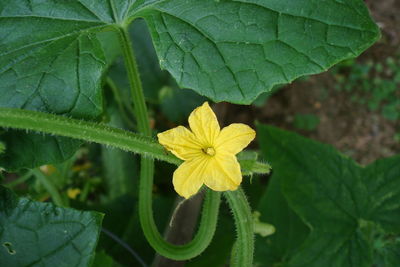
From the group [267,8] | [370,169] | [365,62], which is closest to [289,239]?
[370,169]

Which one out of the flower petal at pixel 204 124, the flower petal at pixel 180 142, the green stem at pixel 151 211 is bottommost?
the green stem at pixel 151 211

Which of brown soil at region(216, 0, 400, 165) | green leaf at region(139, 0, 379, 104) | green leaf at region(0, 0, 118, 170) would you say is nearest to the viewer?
green leaf at region(139, 0, 379, 104)

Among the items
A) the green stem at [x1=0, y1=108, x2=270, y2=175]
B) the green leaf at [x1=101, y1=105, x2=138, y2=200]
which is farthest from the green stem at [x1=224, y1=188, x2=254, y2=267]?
the green leaf at [x1=101, y1=105, x2=138, y2=200]

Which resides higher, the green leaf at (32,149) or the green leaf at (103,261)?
the green leaf at (32,149)

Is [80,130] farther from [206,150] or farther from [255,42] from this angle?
[255,42]

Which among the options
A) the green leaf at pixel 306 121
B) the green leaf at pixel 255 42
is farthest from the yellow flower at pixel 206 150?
the green leaf at pixel 306 121

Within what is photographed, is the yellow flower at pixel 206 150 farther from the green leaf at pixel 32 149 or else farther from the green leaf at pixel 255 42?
the green leaf at pixel 32 149

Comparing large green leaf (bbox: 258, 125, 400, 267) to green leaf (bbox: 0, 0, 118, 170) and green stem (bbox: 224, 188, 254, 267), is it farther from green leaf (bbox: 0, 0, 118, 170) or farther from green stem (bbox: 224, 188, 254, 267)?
green leaf (bbox: 0, 0, 118, 170)
